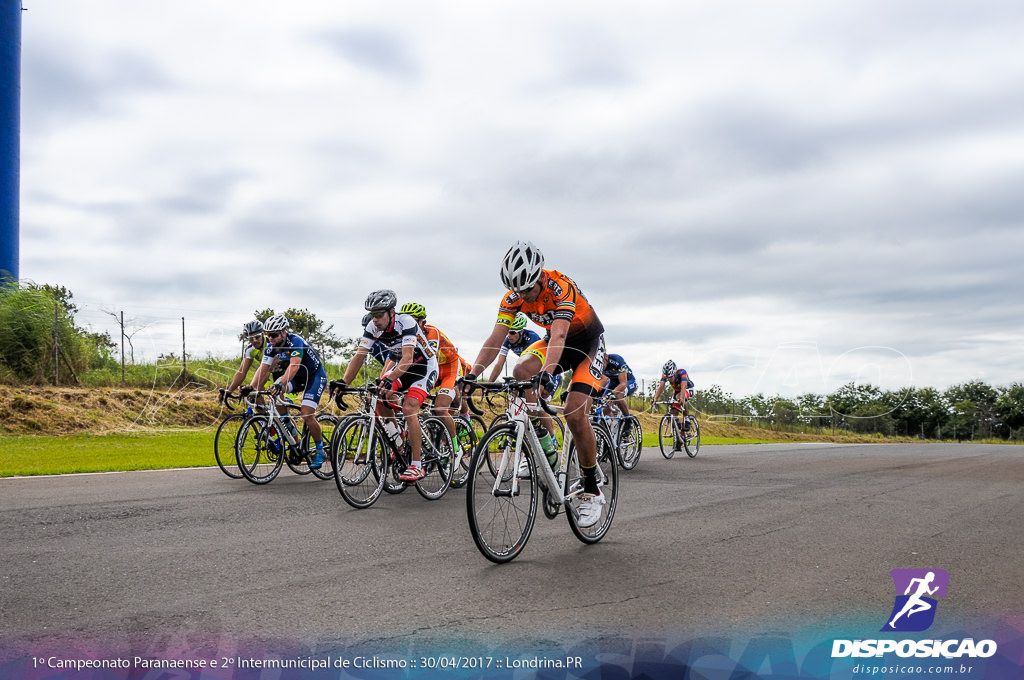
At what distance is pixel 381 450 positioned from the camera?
8453 millimetres

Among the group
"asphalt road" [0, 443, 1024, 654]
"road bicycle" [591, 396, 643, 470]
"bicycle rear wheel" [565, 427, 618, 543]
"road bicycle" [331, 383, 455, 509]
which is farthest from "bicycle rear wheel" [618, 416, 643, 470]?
"bicycle rear wheel" [565, 427, 618, 543]

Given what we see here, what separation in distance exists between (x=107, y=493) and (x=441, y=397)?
3991 mm

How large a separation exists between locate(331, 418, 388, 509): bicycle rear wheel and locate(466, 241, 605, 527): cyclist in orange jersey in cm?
220

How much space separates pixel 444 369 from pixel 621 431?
4195mm

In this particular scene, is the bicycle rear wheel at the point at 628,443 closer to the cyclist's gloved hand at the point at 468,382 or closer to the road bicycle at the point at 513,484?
the road bicycle at the point at 513,484

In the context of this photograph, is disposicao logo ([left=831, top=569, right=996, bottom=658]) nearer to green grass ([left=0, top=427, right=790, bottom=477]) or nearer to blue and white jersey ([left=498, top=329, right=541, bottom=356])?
blue and white jersey ([left=498, top=329, right=541, bottom=356])

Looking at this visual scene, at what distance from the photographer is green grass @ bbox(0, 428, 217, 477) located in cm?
1184

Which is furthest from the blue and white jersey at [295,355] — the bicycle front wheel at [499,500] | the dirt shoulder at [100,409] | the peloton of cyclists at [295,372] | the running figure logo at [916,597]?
the dirt shoulder at [100,409]

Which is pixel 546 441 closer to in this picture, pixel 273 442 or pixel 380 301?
pixel 380 301

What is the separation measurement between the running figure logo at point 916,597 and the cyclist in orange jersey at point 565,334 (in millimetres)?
2195

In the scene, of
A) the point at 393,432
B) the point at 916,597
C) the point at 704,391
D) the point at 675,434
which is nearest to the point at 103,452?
the point at 393,432

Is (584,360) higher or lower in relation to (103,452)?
higher

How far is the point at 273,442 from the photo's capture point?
1054cm

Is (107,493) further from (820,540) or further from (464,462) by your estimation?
(820,540)
